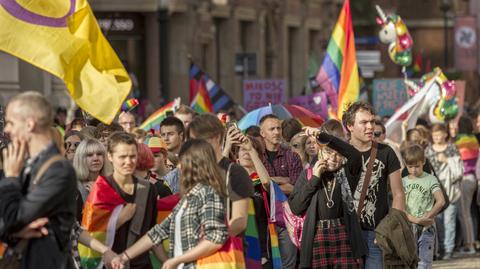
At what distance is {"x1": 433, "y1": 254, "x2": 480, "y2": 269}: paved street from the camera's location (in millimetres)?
18953

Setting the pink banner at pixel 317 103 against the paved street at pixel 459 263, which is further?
the pink banner at pixel 317 103

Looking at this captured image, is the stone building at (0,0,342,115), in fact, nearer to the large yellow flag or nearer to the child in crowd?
the child in crowd

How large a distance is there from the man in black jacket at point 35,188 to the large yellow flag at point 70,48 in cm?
373

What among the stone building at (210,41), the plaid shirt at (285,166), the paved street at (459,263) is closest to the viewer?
the plaid shirt at (285,166)

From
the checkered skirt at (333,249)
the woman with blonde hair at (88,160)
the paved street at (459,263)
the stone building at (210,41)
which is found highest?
the stone building at (210,41)

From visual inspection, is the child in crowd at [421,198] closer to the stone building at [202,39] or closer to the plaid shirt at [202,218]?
the plaid shirt at [202,218]

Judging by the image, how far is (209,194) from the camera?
29.7 feet

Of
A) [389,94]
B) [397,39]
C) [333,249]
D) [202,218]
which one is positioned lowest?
[333,249]

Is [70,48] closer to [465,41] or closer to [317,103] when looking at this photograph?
[317,103]

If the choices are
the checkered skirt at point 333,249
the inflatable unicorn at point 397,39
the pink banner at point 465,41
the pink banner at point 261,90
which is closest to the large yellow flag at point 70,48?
the checkered skirt at point 333,249

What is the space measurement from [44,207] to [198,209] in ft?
3.45

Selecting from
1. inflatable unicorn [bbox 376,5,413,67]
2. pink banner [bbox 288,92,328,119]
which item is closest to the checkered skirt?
pink banner [bbox 288,92,328,119]

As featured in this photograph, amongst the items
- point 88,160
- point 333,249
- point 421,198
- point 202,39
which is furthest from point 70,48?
point 202,39

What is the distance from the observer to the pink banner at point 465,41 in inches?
2766
